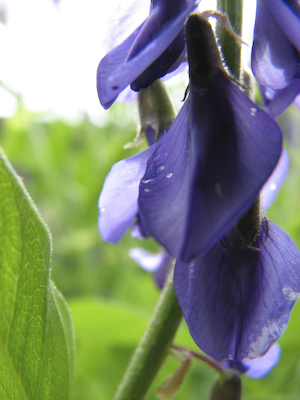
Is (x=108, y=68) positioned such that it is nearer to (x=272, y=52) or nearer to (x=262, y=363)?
(x=272, y=52)

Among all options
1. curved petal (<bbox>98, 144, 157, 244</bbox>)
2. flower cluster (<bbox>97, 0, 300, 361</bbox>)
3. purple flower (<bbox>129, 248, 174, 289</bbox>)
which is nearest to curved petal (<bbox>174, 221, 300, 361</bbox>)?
flower cluster (<bbox>97, 0, 300, 361</bbox>)

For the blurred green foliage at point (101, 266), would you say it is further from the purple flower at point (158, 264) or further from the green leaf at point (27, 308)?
the green leaf at point (27, 308)

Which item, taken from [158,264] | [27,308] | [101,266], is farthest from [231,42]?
[101,266]

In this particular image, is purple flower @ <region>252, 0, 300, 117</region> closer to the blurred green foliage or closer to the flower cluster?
the flower cluster

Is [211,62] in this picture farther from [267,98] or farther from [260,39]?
[267,98]

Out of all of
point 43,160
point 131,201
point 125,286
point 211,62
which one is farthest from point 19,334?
point 43,160

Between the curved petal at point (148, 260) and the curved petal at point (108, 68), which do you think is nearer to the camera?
the curved petal at point (108, 68)

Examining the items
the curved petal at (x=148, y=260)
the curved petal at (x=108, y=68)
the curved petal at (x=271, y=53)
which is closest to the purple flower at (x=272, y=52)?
the curved petal at (x=271, y=53)

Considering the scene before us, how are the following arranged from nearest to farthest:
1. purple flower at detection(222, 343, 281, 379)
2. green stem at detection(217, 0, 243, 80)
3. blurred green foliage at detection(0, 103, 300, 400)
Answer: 1. green stem at detection(217, 0, 243, 80)
2. purple flower at detection(222, 343, 281, 379)
3. blurred green foliage at detection(0, 103, 300, 400)
